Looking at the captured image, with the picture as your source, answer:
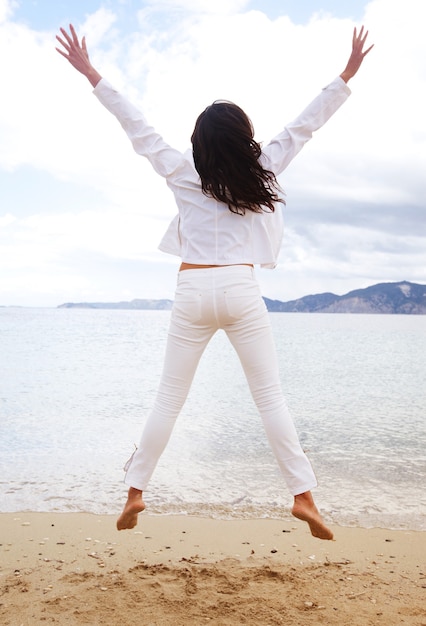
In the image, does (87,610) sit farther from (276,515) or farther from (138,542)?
(276,515)

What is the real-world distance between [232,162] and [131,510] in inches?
77.6

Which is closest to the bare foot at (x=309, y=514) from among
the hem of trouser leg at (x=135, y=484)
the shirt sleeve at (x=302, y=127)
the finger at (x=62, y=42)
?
the hem of trouser leg at (x=135, y=484)

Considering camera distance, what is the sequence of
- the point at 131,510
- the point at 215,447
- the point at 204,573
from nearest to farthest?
the point at 131,510
the point at 204,573
the point at 215,447

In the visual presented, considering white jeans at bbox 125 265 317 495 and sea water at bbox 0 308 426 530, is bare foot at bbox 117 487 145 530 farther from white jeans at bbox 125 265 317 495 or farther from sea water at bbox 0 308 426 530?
sea water at bbox 0 308 426 530

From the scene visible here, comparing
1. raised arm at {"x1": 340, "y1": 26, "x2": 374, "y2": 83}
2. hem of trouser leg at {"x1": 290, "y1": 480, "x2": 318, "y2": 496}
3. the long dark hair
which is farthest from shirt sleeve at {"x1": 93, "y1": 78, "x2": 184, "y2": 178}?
hem of trouser leg at {"x1": 290, "y1": 480, "x2": 318, "y2": 496}

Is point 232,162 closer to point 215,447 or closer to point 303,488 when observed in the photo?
point 303,488

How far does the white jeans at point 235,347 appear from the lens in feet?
9.95

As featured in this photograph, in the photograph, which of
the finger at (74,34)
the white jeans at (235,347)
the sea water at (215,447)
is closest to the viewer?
the white jeans at (235,347)

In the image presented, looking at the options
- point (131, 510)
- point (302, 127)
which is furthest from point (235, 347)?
point (302, 127)

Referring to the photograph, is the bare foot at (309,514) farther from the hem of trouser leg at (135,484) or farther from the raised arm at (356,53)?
the raised arm at (356,53)

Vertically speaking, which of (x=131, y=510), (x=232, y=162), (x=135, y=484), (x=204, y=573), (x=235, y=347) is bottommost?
(x=204, y=573)

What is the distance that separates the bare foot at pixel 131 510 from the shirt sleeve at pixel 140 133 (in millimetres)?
1800

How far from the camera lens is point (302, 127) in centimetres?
326

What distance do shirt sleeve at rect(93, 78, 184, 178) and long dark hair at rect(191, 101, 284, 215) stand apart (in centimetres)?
→ 19
